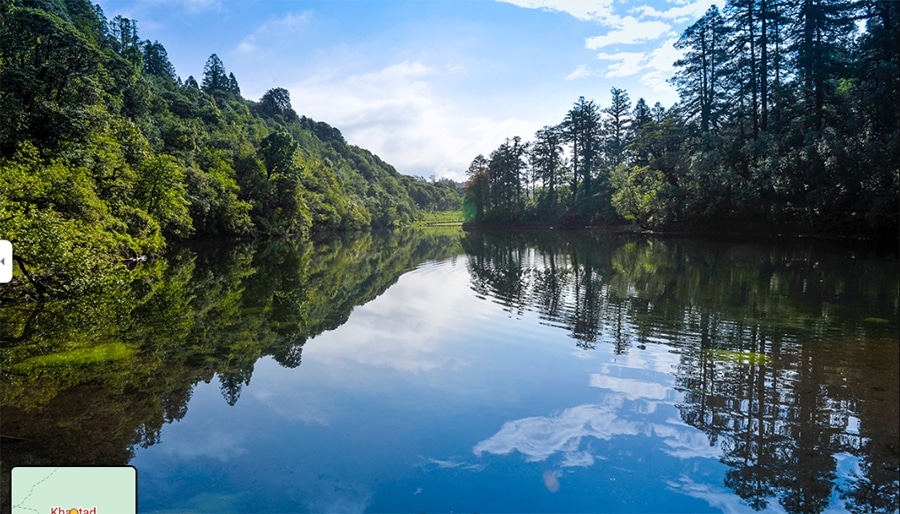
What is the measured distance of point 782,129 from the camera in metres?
29.0

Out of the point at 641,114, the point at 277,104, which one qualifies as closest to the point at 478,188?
the point at 641,114

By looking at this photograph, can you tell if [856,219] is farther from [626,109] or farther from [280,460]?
[626,109]

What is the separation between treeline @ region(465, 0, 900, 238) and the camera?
22.6 metres

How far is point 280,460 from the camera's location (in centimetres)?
487

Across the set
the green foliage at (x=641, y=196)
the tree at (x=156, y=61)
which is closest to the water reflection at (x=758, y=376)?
the green foliage at (x=641, y=196)

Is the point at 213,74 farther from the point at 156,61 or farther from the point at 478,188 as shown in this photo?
the point at 478,188

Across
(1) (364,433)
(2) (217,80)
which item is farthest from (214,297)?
(2) (217,80)

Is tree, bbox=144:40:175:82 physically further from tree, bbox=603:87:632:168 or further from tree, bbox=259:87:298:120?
tree, bbox=603:87:632:168

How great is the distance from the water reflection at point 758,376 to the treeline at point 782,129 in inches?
409

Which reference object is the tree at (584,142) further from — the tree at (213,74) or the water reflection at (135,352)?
the tree at (213,74)

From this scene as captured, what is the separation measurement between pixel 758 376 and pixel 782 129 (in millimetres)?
28720

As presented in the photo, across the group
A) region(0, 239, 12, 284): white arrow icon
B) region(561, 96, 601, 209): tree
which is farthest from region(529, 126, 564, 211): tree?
region(0, 239, 12, 284): white arrow icon

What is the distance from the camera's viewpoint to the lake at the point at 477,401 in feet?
14.1

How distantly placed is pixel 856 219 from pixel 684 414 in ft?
91.8
